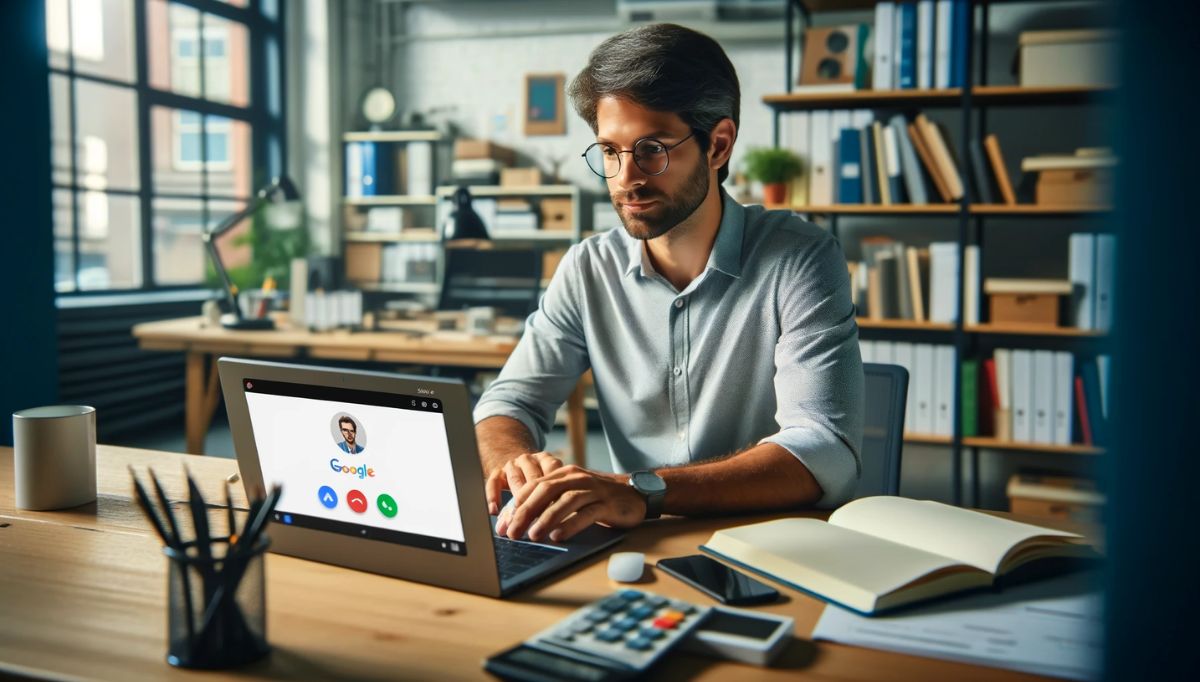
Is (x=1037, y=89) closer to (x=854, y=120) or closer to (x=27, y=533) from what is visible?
(x=854, y=120)

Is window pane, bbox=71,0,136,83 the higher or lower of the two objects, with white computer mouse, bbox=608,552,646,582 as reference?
higher

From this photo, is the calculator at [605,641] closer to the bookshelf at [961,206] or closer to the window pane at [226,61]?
→ the bookshelf at [961,206]

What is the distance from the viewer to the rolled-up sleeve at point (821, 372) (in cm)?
133

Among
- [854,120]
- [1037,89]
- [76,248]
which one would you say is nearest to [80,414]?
[854,120]

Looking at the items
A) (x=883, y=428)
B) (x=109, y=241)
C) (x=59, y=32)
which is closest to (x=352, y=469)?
(x=883, y=428)

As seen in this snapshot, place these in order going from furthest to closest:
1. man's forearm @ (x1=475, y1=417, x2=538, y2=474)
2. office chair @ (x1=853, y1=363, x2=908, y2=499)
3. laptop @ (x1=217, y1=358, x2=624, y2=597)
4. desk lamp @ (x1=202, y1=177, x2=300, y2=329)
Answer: desk lamp @ (x1=202, y1=177, x2=300, y2=329)
office chair @ (x1=853, y1=363, x2=908, y2=499)
man's forearm @ (x1=475, y1=417, x2=538, y2=474)
laptop @ (x1=217, y1=358, x2=624, y2=597)

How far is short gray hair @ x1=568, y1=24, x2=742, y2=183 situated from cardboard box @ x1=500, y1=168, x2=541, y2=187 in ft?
12.3

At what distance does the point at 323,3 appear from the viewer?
5816mm

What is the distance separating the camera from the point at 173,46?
5258 millimetres

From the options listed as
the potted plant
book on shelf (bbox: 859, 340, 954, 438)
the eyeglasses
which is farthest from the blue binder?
the eyeglasses

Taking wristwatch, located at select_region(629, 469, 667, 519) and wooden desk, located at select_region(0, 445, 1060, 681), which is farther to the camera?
wristwatch, located at select_region(629, 469, 667, 519)

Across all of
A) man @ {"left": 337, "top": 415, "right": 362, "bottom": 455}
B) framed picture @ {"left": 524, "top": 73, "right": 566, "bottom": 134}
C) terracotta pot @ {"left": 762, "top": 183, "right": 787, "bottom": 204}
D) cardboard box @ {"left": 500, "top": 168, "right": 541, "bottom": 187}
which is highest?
framed picture @ {"left": 524, "top": 73, "right": 566, "bottom": 134}

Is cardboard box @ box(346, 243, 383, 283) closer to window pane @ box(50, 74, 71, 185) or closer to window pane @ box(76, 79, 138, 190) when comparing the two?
window pane @ box(76, 79, 138, 190)

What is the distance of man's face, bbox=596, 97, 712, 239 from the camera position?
1.54 metres
